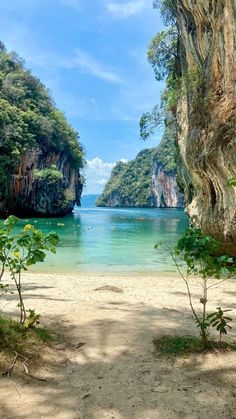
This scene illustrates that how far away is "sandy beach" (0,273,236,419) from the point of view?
2.41 metres

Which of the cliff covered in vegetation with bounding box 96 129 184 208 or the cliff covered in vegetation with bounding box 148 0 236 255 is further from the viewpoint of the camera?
the cliff covered in vegetation with bounding box 96 129 184 208

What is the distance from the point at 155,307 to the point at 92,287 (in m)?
2.87

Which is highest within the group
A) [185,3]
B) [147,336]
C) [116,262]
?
[185,3]

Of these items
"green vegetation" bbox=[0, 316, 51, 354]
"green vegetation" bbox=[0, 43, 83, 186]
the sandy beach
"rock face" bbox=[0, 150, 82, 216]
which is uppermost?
"green vegetation" bbox=[0, 43, 83, 186]

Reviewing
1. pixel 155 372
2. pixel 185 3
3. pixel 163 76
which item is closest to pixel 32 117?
pixel 163 76

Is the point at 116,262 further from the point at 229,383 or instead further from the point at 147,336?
the point at 229,383

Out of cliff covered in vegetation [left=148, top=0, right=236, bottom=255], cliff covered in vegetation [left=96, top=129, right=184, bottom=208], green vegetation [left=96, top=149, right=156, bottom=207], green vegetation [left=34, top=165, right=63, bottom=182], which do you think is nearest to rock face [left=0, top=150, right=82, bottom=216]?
green vegetation [left=34, top=165, right=63, bottom=182]

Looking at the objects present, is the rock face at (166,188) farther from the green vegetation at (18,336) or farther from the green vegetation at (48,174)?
the green vegetation at (18,336)

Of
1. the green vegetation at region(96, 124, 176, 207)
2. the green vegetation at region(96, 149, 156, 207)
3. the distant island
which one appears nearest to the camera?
the distant island

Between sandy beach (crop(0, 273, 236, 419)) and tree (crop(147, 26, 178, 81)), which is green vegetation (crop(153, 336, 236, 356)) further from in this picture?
tree (crop(147, 26, 178, 81))

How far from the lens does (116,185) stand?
492ft

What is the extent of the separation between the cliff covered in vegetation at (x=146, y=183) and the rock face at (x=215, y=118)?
85.1 m

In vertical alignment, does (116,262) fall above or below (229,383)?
below

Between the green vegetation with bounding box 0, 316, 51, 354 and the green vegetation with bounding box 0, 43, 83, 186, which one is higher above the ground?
the green vegetation with bounding box 0, 43, 83, 186
